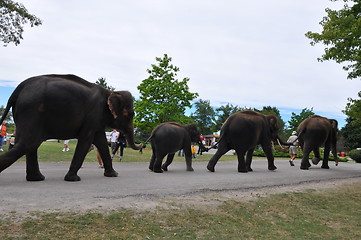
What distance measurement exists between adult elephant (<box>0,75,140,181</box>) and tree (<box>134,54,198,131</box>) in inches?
1094

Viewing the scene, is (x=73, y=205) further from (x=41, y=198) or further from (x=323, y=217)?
(x=323, y=217)

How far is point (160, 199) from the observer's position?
20.6ft

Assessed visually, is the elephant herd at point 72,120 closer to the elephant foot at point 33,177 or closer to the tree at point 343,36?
the elephant foot at point 33,177

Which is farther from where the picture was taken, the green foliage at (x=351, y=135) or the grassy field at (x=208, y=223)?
the green foliage at (x=351, y=135)

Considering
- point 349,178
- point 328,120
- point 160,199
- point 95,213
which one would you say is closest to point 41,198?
point 95,213

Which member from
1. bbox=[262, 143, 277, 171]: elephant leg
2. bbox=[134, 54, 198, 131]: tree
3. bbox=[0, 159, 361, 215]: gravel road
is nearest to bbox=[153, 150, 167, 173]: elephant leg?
bbox=[0, 159, 361, 215]: gravel road

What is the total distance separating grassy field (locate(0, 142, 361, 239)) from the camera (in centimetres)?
420

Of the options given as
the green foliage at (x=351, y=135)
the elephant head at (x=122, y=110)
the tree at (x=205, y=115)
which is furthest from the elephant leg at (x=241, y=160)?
the tree at (x=205, y=115)

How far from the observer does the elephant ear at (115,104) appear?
8328 mm

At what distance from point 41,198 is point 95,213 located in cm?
138

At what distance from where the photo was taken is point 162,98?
128ft

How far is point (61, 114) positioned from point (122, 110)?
183 centimetres

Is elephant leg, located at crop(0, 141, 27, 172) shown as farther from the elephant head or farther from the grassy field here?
the grassy field

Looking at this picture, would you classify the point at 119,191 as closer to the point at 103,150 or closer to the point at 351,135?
the point at 103,150
